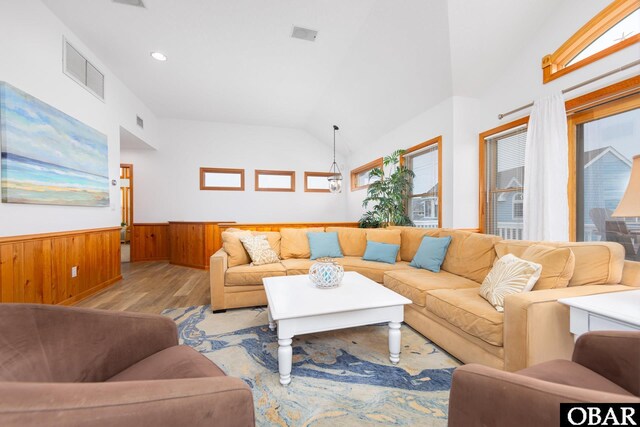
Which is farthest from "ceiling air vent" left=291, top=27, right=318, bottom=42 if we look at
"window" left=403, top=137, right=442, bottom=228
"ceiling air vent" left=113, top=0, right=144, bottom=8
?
"window" left=403, top=137, right=442, bottom=228

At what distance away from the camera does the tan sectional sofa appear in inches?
56.2

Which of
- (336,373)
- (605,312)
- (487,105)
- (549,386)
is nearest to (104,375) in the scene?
(336,373)

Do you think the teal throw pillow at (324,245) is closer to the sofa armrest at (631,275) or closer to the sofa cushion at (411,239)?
the sofa cushion at (411,239)

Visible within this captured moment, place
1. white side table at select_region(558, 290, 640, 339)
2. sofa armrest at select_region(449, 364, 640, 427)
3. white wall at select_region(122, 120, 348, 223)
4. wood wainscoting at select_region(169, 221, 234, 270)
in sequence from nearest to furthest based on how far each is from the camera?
1. sofa armrest at select_region(449, 364, 640, 427)
2. white side table at select_region(558, 290, 640, 339)
3. wood wainscoting at select_region(169, 221, 234, 270)
4. white wall at select_region(122, 120, 348, 223)

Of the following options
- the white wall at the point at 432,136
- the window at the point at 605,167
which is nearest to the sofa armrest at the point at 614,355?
the window at the point at 605,167

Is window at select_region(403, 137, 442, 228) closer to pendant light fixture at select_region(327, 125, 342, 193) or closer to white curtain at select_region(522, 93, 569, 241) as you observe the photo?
white curtain at select_region(522, 93, 569, 241)

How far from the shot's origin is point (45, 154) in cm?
265

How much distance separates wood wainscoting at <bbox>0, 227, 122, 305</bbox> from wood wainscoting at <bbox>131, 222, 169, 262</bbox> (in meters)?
1.79

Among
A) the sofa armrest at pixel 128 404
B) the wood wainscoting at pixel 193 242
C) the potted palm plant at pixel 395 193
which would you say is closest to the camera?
the sofa armrest at pixel 128 404

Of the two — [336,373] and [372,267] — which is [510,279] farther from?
[372,267]

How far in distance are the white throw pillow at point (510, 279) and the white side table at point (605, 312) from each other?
247 millimetres

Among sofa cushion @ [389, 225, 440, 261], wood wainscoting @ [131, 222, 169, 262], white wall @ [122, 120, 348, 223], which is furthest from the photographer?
white wall @ [122, 120, 348, 223]

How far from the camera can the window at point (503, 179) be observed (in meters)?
3.03

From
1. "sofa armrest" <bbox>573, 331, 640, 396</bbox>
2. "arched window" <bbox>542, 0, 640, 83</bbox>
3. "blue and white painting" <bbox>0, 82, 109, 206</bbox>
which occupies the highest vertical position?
"arched window" <bbox>542, 0, 640, 83</bbox>
